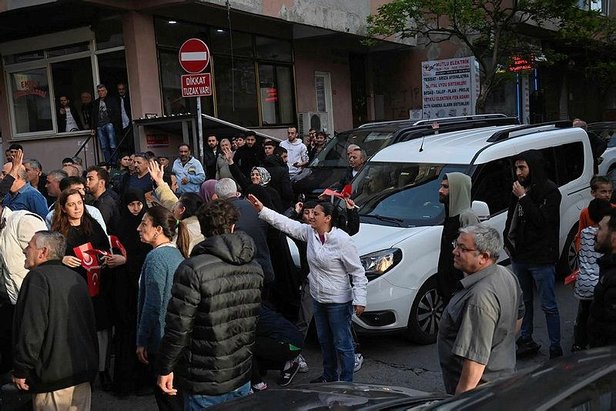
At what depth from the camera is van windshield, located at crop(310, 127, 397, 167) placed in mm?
10930

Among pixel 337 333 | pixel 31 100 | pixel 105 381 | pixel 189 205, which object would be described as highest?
pixel 31 100

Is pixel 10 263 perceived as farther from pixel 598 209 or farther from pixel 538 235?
pixel 598 209

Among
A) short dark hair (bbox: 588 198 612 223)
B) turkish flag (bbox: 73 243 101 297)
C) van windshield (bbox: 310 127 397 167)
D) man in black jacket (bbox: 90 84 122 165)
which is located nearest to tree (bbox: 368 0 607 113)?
van windshield (bbox: 310 127 397 167)

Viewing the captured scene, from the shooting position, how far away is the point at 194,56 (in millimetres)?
10031

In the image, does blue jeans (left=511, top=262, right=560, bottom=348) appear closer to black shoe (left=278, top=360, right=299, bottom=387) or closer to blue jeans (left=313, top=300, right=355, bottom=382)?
blue jeans (left=313, top=300, right=355, bottom=382)

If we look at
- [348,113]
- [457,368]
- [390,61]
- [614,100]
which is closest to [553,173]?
[457,368]

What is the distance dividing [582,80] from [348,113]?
16942mm

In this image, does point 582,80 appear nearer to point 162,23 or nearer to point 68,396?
point 162,23

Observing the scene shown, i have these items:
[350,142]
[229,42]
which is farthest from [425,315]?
[229,42]

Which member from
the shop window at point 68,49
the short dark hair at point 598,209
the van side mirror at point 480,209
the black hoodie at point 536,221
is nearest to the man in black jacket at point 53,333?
the black hoodie at point 536,221

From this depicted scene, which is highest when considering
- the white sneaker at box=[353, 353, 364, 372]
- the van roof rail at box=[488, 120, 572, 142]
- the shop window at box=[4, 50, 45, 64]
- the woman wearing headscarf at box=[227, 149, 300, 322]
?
the shop window at box=[4, 50, 45, 64]

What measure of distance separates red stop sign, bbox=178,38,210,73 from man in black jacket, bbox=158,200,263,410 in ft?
21.8

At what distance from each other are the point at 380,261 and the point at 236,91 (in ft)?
37.1

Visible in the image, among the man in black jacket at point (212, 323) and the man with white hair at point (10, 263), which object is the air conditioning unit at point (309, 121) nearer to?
the man with white hair at point (10, 263)
